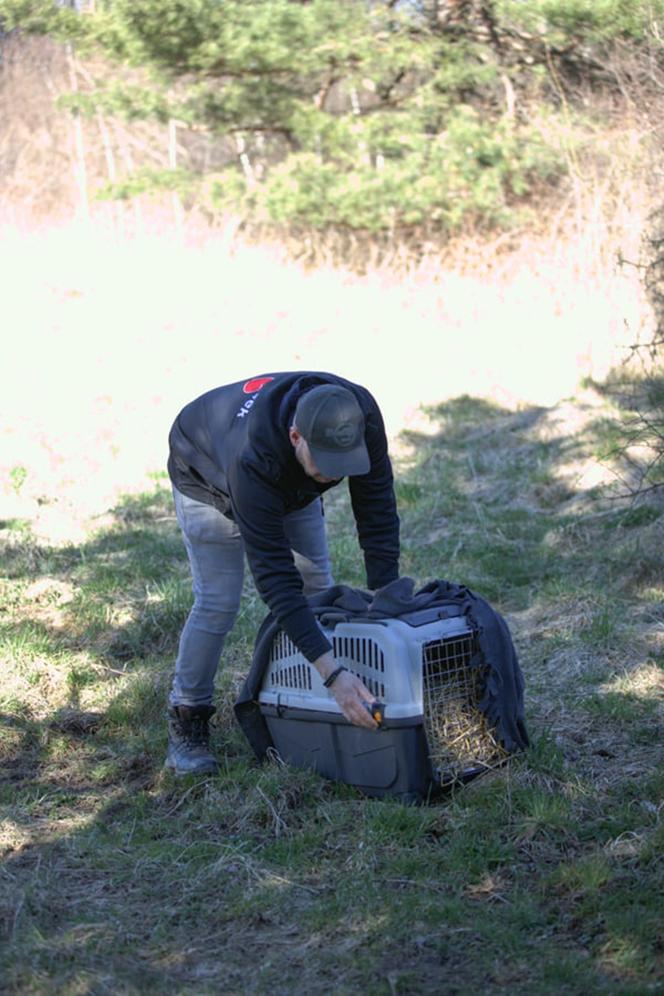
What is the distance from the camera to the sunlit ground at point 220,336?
9992 mm

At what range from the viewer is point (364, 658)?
3.78m

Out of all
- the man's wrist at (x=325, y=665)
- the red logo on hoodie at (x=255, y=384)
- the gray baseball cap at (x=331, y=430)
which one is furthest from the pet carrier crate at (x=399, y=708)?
the red logo on hoodie at (x=255, y=384)

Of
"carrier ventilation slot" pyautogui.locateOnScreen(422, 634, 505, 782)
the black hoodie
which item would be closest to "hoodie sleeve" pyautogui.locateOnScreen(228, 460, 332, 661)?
the black hoodie

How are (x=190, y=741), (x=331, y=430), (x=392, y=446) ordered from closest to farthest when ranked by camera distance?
(x=331, y=430) < (x=190, y=741) < (x=392, y=446)

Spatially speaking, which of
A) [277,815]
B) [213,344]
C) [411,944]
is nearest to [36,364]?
[213,344]

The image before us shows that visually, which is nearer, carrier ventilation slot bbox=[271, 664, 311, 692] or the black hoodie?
the black hoodie

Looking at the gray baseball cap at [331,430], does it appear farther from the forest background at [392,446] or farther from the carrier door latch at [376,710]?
the forest background at [392,446]

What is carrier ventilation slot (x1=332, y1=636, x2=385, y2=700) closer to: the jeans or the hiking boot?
the jeans

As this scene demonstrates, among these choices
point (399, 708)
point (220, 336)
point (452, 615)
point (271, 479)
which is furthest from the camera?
point (220, 336)

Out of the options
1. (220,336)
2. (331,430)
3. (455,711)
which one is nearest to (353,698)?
(455,711)

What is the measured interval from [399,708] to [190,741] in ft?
3.26

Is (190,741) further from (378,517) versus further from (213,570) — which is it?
(378,517)

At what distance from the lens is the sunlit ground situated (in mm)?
9992

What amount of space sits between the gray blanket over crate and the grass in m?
0.19
